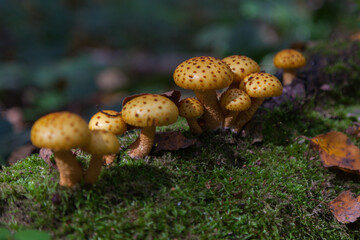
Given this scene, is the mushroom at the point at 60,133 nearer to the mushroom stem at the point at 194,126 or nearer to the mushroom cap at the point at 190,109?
the mushroom cap at the point at 190,109

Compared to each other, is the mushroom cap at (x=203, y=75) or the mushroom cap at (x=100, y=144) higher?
the mushroom cap at (x=203, y=75)

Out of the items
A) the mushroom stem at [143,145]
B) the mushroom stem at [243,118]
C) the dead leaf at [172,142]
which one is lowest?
the mushroom stem at [243,118]

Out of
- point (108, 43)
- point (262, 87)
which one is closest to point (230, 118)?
point (262, 87)

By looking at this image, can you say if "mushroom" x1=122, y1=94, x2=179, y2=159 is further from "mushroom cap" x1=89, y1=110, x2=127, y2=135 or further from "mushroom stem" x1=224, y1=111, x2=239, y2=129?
"mushroom stem" x1=224, y1=111, x2=239, y2=129

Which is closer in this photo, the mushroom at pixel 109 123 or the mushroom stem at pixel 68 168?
the mushroom stem at pixel 68 168

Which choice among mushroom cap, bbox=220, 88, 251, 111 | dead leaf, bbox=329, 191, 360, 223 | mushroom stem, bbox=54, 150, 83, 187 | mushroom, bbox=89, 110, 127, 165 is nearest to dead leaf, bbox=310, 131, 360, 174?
dead leaf, bbox=329, 191, 360, 223

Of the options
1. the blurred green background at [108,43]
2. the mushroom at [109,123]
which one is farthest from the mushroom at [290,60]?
the mushroom at [109,123]

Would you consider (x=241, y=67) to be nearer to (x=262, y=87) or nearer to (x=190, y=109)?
(x=262, y=87)

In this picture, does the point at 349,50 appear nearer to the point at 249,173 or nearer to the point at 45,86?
the point at 249,173
